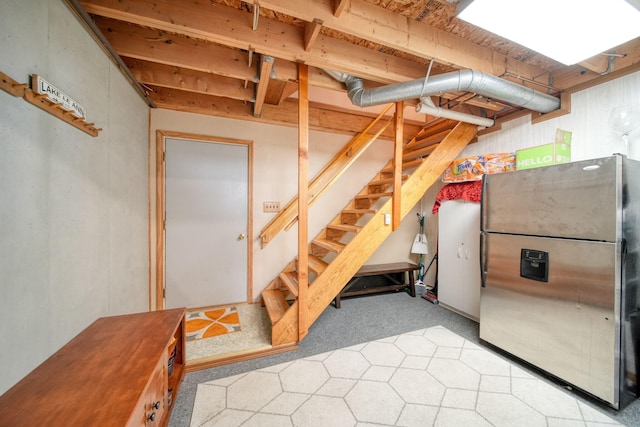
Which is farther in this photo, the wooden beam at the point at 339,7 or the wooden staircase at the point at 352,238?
the wooden staircase at the point at 352,238

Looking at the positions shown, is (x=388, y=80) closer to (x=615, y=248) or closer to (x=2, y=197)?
(x=615, y=248)

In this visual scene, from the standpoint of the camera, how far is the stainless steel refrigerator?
4.73ft

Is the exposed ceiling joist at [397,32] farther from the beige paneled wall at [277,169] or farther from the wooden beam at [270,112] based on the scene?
the beige paneled wall at [277,169]

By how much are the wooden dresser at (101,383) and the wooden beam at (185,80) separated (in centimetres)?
211

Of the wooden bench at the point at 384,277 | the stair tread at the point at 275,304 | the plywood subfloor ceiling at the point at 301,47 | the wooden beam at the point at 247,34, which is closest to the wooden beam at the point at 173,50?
the plywood subfloor ceiling at the point at 301,47

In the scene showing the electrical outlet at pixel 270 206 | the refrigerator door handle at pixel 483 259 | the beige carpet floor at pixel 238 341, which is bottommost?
the beige carpet floor at pixel 238 341

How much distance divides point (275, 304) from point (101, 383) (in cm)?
180

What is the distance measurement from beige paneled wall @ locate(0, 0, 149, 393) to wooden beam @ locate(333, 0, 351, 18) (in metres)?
1.47

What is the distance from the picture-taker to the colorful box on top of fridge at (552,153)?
209 centimetres

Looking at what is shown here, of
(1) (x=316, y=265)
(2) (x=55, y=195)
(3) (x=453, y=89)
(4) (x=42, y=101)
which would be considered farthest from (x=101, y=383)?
(3) (x=453, y=89)

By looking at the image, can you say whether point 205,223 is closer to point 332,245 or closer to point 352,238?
point 332,245

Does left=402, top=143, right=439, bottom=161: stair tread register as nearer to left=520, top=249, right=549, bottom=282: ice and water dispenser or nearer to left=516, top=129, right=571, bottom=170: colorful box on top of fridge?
left=516, top=129, right=571, bottom=170: colorful box on top of fridge

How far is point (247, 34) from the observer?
5.31 feet

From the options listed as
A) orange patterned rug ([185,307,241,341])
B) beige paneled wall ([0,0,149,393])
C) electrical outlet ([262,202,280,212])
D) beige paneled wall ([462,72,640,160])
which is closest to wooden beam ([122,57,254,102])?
beige paneled wall ([0,0,149,393])
